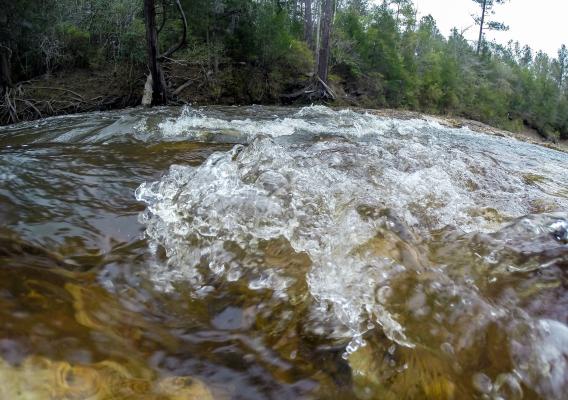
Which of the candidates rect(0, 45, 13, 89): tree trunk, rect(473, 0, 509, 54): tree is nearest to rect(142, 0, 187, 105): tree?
rect(0, 45, 13, 89): tree trunk

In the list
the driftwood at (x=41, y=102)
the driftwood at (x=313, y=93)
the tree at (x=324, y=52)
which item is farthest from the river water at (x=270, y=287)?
the tree at (x=324, y=52)

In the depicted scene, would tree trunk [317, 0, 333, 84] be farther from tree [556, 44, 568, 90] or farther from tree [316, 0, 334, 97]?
tree [556, 44, 568, 90]

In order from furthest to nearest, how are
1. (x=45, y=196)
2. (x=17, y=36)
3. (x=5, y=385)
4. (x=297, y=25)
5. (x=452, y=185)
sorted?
1. (x=297, y=25)
2. (x=17, y=36)
3. (x=452, y=185)
4. (x=45, y=196)
5. (x=5, y=385)

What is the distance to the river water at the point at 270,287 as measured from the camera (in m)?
1.16

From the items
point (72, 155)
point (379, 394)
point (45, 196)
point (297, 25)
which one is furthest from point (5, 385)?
point (297, 25)

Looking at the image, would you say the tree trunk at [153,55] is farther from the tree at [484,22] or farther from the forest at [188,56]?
the tree at [484,22]

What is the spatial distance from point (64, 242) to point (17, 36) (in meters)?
9.34

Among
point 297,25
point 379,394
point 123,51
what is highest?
point 297,25

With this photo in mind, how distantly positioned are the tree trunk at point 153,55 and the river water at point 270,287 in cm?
671

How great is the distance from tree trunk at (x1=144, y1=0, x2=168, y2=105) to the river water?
6.71 metres

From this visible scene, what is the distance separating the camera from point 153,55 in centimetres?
891

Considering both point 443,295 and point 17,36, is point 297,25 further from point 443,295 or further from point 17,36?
point 443,295

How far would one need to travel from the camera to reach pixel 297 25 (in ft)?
55.1

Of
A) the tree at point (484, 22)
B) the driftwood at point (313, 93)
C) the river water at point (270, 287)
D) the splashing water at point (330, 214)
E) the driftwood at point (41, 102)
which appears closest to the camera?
the river water at point (270, 287)
